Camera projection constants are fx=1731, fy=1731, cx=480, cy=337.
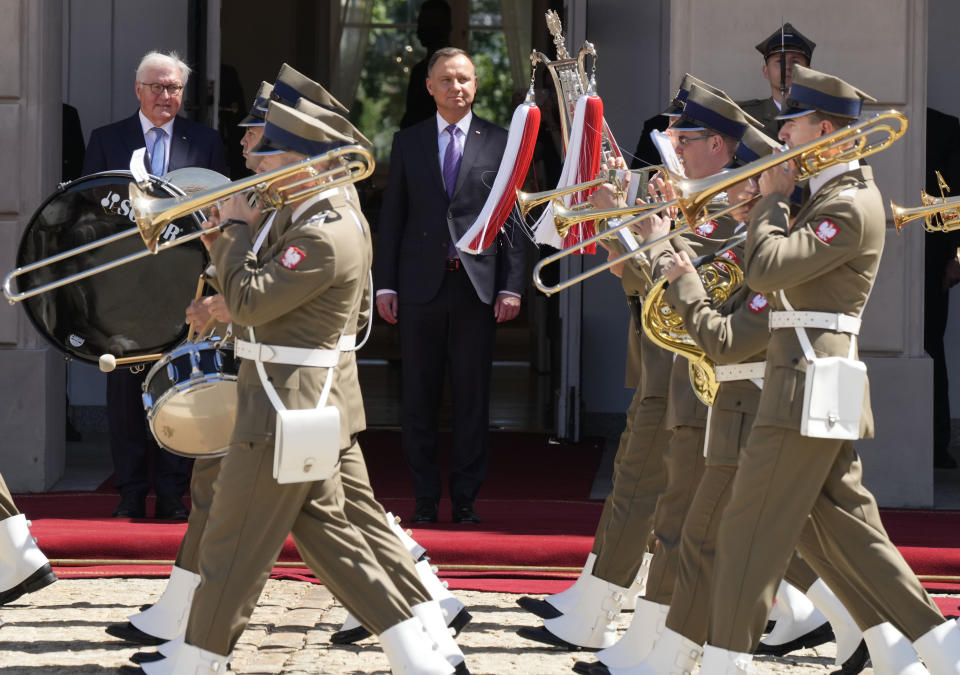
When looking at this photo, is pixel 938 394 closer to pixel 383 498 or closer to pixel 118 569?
pixel 383 498

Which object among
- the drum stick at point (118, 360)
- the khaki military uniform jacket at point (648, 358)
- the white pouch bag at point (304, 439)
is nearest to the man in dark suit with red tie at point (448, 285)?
the drum stick at point (118, 360)

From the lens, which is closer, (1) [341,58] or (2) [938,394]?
(2) [938,394]

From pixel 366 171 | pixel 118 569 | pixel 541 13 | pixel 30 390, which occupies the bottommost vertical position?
pixel 118 569

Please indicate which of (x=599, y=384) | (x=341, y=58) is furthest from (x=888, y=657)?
(x=341, y=58)

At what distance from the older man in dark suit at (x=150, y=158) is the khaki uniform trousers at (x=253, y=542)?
284 cm

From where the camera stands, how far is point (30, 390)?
7812 millimetres

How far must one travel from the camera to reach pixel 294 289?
4293 mm

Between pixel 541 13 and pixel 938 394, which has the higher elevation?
pixel 541 13

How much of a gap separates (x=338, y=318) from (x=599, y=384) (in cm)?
538

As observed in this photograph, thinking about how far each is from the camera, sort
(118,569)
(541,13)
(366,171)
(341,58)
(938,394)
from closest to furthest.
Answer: (366,171)
(118,569)
(938,394)
(541,13)
(341,58)

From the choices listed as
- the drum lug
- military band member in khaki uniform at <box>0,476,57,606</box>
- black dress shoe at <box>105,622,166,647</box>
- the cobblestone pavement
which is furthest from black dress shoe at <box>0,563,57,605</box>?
the drum lug

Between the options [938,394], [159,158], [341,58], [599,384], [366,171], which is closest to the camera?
[366,171]

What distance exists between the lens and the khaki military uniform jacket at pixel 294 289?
4305 mm

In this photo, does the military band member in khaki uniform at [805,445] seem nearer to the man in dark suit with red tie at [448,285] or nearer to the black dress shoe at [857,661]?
the black dress shoe at [857,661]
